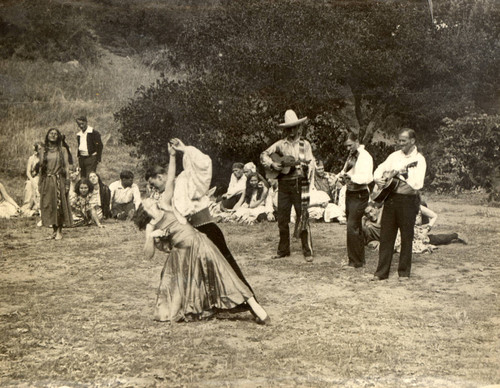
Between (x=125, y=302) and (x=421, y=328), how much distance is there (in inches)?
108

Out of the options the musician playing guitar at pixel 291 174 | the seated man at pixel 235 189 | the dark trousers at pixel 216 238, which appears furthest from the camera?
the seated man at pixel 235 189

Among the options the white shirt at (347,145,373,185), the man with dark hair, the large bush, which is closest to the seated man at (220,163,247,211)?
the man with dark hair

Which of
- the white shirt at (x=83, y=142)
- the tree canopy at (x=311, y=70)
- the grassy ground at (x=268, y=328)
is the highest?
the tree canopy at (x=311, y=70)

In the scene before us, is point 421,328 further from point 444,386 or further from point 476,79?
point 476,79

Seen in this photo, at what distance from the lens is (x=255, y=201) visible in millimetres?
9758

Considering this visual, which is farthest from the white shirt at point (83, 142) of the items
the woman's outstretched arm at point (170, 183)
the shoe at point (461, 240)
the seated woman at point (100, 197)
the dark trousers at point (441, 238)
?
the shoe at point (461, 240)

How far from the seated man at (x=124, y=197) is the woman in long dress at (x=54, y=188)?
3.56ft

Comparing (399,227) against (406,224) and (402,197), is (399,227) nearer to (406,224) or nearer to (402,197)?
(406,224)

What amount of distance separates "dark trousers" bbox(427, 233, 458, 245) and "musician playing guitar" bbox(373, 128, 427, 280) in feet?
4.86

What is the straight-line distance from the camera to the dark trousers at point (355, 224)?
23.0 feet

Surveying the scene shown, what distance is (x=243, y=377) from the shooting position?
14.9 feet

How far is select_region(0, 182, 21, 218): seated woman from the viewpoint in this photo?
8535 mm

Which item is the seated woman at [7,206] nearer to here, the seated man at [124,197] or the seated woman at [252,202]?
the seated man at [124,197]

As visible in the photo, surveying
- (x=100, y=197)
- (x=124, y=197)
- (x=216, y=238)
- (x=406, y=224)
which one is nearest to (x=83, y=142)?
(x=100, y=197)
